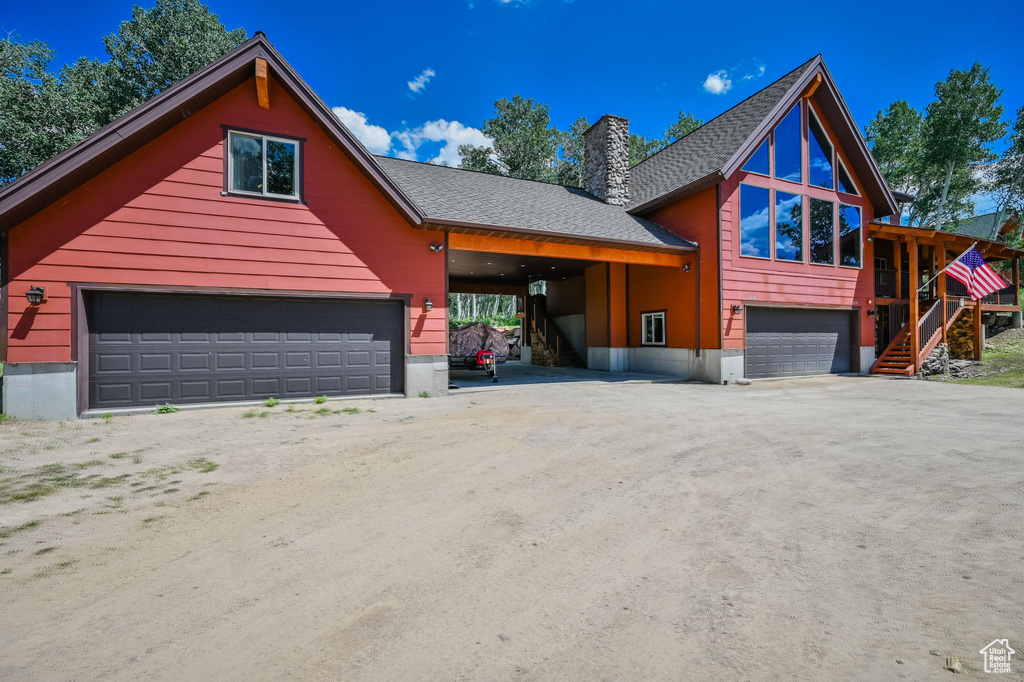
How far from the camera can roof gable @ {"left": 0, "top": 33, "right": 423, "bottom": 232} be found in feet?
23.5

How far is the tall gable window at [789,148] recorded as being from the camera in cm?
1377

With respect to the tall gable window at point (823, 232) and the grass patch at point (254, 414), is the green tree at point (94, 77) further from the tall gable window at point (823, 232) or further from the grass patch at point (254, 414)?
the tall gable window at point (823, 232)

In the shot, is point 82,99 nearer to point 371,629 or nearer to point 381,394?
point 381,394

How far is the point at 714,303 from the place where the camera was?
12.9m

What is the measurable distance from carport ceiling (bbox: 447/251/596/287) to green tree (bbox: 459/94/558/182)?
20.4 meters

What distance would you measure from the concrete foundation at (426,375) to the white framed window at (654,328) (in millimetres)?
8293

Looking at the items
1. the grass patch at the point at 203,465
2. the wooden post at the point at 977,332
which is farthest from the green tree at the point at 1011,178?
the grass patch at the point at 203,465

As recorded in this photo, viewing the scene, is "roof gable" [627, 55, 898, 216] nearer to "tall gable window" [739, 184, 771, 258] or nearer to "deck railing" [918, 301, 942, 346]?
"tall gable window" [739, 184, 771, 258]

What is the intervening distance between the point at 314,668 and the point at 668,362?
562 inches

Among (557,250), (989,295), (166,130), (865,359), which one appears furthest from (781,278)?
(166,130)

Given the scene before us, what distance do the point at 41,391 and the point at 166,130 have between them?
16.9 ft

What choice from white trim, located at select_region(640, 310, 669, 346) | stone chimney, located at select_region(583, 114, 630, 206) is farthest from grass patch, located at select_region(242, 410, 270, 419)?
stone chimney, located at select_region(583, 114, 630, 206)

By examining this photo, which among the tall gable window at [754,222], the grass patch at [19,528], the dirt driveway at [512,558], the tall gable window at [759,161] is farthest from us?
the tall gable window at [759,161]

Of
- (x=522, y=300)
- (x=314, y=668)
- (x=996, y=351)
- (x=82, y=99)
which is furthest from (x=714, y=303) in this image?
(x=82, y=99)
